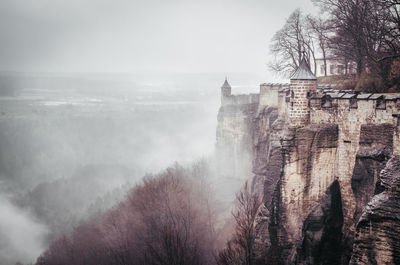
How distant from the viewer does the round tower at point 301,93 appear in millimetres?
21234

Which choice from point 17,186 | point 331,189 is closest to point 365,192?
point 331,189

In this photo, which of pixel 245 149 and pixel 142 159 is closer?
pixel 245 149

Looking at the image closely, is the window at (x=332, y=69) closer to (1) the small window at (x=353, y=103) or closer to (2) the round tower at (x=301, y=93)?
(2) the round tower at (x=301, y=93)

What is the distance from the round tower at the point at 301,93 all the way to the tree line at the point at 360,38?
5045 mm

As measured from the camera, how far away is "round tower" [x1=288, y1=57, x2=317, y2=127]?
21234 mm

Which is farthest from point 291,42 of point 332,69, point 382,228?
point 382,228

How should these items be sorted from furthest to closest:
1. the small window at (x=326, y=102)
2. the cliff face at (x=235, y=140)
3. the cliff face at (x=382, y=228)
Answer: the cliff face at (x=235, y=140) → the small window at (x=326, y=102) → the cliff face at (x=382, y=228)

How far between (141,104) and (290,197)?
180 meters

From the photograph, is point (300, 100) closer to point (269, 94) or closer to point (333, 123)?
point (333, 123)

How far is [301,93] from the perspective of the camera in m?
21.3

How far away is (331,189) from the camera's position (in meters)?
20.7

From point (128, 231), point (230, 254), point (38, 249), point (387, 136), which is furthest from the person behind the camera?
point (38, 249)

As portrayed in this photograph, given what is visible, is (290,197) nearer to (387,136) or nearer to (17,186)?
(387,136)

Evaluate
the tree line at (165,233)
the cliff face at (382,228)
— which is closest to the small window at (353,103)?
the cliff face at (382,228)
